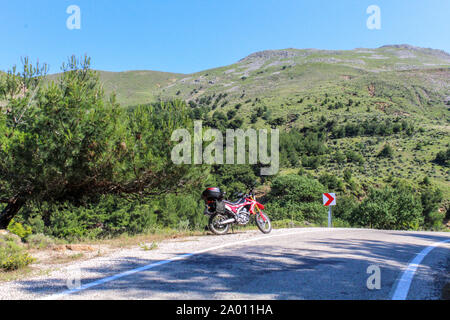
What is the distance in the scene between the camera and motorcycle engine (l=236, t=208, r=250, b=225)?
10.1 m

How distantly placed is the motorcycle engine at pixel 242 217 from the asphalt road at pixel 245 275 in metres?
2.60

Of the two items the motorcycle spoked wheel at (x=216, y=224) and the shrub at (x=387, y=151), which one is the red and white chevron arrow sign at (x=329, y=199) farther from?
the shrub at (x=387, y=151)

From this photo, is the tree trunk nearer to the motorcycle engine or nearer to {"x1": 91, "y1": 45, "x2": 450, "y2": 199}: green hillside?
{"x1": 91, "y1": 45, "x2": 450, "y2": 199}: green hillside

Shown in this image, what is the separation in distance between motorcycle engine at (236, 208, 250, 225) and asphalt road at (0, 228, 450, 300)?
102 inches

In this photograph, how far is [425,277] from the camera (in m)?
5.15

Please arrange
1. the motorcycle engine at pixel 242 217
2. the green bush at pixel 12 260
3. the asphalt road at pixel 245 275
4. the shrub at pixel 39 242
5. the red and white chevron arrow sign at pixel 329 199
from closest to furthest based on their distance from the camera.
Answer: the asphalt road at pixel 245 275, the green bush at pixel 12 260, the shrub at pixel 39 242, the motorcycle engine at pixel 242 217, the red and white chevron arrow sign at pixel 329 199

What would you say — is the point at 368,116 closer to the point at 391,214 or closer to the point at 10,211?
the point at 391,214

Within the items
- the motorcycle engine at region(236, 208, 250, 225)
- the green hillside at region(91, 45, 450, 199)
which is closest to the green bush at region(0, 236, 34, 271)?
the motorcycle engine at region(236, 208, 250, 225)

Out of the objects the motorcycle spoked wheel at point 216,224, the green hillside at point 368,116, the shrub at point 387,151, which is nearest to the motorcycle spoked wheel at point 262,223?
the motorcycle spoked wheel at point 216,224

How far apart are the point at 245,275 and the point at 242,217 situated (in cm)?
526

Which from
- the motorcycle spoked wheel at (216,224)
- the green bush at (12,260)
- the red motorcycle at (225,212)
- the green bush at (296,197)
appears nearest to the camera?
the green bush at (12,260)

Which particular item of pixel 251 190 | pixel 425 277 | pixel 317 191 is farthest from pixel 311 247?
pixel 317 191

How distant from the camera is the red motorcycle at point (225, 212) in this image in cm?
981

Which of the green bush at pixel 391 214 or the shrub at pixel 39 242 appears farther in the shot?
the green bush at pixel 391 214
